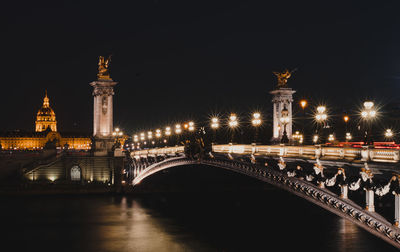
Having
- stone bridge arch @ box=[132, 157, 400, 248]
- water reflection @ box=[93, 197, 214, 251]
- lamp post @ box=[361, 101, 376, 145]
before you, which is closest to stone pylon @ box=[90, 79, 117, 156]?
water reflection @ box=[93, 197, 214, 251]

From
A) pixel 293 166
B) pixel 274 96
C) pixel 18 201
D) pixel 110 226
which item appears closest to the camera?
pixel 293 166

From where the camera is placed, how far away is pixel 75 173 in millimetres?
76812

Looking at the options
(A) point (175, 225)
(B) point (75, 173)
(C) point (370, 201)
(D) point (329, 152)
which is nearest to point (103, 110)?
(B) point (75, 173)

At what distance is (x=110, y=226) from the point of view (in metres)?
48.4

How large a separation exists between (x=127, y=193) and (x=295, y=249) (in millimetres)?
38081

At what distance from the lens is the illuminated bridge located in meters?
19.7

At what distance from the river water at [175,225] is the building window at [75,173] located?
30.3ft

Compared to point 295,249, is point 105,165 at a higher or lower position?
higher

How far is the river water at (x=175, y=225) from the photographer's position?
39500 millimetres

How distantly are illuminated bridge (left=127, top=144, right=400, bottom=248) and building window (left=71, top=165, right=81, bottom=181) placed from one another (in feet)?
132

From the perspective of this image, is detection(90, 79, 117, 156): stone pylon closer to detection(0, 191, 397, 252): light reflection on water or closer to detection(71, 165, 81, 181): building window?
detection(71, 165, 81, 181): building window

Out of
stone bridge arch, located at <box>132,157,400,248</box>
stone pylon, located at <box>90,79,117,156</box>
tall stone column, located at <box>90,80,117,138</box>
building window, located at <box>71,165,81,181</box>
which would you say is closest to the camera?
stone bridge arch, located at <box>132,157,400,248</box>

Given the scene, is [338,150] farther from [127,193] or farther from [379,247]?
[127,193]

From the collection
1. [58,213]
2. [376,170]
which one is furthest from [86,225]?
[376,170]
